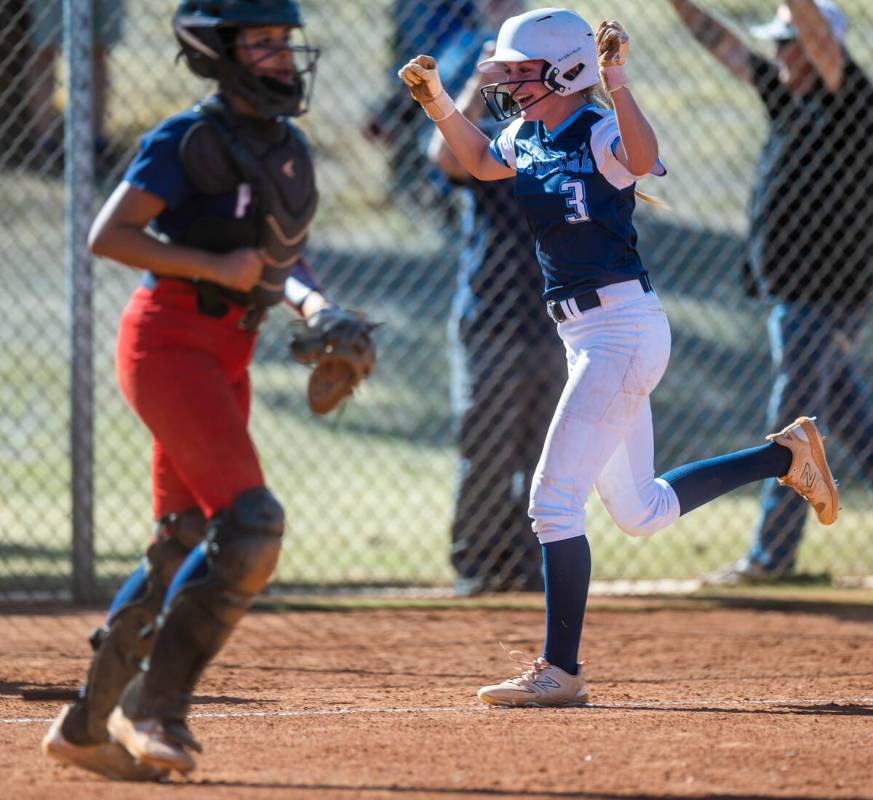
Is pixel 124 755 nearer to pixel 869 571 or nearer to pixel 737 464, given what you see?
pixel 737 464

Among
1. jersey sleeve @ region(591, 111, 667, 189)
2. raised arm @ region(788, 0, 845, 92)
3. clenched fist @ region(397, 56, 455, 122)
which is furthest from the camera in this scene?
raised arm @ region(788, 0, 845, 92)

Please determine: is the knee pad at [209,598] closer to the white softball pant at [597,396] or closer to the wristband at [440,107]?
the white softball pant at [597,396]

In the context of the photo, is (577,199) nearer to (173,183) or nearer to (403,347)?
(173,183)

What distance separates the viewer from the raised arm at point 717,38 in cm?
670

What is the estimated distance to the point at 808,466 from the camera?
488cm

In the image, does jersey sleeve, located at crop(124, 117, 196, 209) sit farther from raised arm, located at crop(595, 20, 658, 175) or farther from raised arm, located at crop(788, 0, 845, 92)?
raised arm, located at crop(788, 0, 845, 92)

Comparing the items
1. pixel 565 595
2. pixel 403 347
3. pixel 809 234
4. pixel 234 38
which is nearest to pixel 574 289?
pixel 565 595

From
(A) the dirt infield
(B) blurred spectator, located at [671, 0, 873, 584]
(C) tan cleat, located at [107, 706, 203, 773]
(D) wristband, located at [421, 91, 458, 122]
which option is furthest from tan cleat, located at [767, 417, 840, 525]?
(C) tan cleat, located at [107, 706, 203, 773]

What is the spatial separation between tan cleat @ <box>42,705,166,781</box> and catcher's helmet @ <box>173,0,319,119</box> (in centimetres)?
153

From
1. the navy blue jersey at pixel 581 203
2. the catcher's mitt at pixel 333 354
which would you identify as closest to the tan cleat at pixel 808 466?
the navy blue jersey at pixel 581 203

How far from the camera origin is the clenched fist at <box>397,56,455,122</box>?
453cm

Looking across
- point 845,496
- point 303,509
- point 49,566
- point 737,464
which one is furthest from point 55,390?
point 737,464

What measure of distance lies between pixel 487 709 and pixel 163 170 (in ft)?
6.28

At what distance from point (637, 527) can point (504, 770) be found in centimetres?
116
